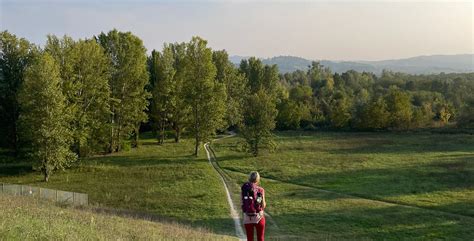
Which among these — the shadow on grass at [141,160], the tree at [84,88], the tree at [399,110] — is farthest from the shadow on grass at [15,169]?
the tree at [399,110]

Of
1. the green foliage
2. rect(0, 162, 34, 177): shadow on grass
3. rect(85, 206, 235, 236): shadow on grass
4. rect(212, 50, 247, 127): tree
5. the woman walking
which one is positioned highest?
rect(212, 50, 247, 127): tree

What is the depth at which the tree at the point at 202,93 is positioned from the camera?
5978 centimetres

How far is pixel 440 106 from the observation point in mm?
110125

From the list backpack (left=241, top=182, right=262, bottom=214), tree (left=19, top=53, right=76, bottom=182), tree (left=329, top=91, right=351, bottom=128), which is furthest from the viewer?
tree (left=329, top=91, right=351, bottom=128)

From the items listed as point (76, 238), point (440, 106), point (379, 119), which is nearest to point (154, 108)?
point (379, 119)

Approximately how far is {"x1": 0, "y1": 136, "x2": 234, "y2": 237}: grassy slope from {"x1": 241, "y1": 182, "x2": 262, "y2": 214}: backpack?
14674 mm

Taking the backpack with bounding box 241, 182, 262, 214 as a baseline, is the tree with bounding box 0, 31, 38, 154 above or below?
above

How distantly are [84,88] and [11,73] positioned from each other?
9.87 metres

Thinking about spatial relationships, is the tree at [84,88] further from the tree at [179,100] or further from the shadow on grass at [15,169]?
the tree at [179,100]

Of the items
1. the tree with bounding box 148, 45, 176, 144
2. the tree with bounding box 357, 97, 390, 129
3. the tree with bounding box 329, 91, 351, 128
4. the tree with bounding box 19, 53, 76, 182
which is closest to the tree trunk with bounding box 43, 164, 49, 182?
the tree with bounding box 19, 53, 76, 182

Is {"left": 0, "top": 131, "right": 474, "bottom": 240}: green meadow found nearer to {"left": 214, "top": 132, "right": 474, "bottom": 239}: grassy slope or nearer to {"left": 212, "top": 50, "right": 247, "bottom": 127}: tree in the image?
{"left": 214, "top": 132, "right": 474, "bottom": 239}: grassy slope

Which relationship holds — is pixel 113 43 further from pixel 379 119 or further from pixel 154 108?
pixel 379 119

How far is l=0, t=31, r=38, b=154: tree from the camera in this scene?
5503 centimetres

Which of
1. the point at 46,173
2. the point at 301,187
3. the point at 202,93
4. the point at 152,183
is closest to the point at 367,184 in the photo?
the point at 301,187
